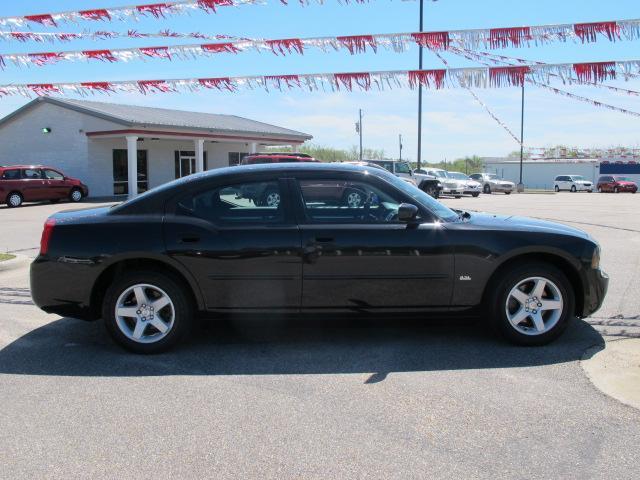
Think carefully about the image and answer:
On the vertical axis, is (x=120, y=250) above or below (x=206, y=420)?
above

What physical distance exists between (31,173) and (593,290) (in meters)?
24.1

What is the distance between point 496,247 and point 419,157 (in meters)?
27.3

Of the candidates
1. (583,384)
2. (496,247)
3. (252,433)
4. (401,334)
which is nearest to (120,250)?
(252,433)

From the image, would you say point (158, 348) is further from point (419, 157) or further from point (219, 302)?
point (419, 157)

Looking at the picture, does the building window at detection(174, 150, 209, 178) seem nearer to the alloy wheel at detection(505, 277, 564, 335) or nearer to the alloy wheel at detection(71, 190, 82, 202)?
the alloy wheel at detection(71, 190, 82, 202)

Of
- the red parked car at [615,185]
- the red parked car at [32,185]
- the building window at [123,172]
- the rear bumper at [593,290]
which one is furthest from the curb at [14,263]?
the red parked car at [615,185]

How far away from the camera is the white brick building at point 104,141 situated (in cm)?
2889

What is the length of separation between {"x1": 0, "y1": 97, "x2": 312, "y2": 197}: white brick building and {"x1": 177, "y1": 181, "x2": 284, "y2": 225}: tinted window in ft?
77.8

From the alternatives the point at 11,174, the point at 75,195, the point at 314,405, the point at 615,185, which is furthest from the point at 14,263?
the point at 615,185

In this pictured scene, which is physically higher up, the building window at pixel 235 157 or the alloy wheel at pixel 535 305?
the building window at pixel 235 157

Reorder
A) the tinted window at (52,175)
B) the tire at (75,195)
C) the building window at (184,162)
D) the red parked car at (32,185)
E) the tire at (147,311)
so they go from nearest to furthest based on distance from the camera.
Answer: the tire at (147,311) → the red parked car at (32,185) → the tinted window at (52,175) → the tire at (75,195) → the building window at (184,162)

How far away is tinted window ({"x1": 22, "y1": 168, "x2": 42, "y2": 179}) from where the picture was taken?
24656 millimetres

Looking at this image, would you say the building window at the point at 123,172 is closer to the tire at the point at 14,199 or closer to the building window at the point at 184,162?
the building window at the point at 184,162

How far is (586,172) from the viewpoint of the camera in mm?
65000
